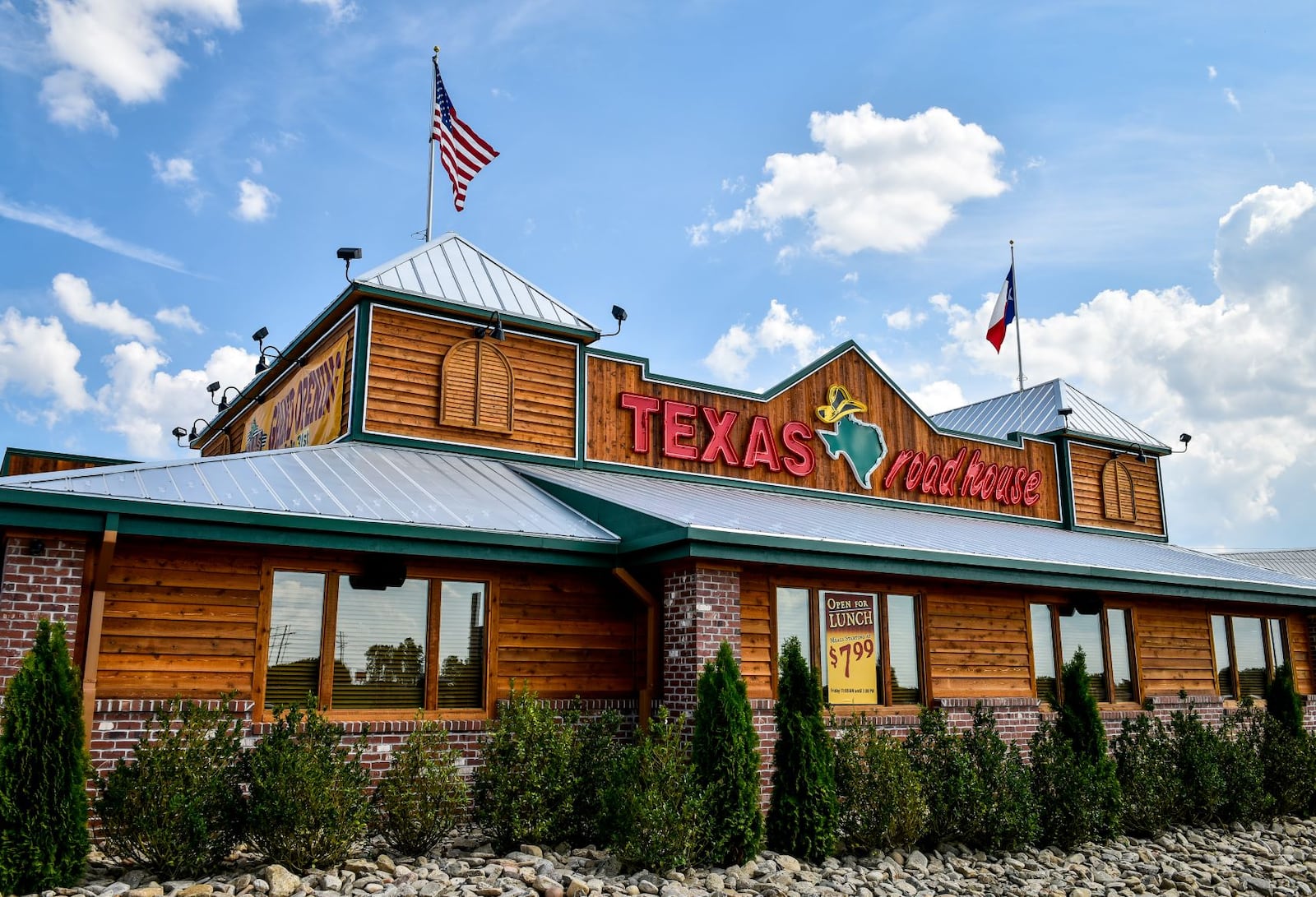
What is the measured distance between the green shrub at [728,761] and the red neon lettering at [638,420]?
5.86 m

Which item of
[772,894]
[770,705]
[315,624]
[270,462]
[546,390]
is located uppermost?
[546,390]

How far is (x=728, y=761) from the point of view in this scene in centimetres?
1020

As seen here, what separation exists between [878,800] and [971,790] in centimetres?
122

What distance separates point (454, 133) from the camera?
16422mm

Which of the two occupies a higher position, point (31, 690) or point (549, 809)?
point (31, 690)

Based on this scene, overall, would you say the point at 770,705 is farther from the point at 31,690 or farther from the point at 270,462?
the point at 31,690

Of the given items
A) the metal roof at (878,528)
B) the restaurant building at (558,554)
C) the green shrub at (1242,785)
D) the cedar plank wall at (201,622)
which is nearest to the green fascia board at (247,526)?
the restaurant building at (558,554)

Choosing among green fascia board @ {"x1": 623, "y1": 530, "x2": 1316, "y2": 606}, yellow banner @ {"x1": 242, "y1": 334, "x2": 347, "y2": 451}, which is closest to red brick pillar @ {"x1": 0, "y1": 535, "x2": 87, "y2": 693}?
yellow banner @ {"x1": 242, "y1": 334, "x2": 347, "y2": 451}

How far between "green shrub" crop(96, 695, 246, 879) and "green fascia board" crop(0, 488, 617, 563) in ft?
5.80

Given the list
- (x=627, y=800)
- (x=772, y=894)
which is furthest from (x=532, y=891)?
(x=772, y=894)

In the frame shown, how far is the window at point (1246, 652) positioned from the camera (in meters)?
18.5

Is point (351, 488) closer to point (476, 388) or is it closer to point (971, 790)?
point (476, 388)

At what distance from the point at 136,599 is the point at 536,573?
14.0 ft

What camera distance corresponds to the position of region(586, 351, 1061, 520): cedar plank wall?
16.0 metres
